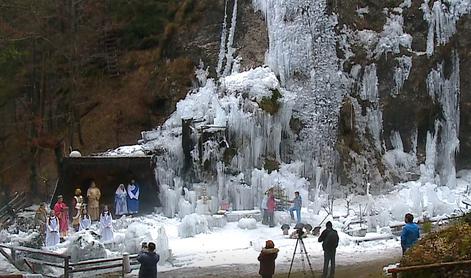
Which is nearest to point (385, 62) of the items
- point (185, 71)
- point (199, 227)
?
point (185, 71)

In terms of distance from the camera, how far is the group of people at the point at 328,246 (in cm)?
1352

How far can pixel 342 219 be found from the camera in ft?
74.7

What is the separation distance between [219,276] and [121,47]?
74.0ft

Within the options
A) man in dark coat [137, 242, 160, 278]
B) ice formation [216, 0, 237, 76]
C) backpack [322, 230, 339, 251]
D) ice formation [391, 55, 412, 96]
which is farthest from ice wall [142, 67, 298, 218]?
man in dark coat [137, 242, 160, 278]

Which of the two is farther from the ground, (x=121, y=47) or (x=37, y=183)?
(x=121, y=47)

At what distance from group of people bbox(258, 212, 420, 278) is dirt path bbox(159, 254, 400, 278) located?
77cm

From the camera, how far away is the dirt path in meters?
15.8

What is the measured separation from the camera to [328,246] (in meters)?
14.5

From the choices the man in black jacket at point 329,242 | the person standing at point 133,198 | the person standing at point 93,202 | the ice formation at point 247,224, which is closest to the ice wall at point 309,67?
the ice formation at point 247,224

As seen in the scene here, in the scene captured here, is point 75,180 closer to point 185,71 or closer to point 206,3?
point 185,71

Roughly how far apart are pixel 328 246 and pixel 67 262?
19.4 feet

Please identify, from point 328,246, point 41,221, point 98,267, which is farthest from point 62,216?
point 328,246

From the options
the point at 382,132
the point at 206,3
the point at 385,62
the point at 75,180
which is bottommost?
the point at 75,180

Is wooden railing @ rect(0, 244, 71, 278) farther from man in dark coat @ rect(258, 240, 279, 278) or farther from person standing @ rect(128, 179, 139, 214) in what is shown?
person standing @ rect(128, 179, 139, 214)
